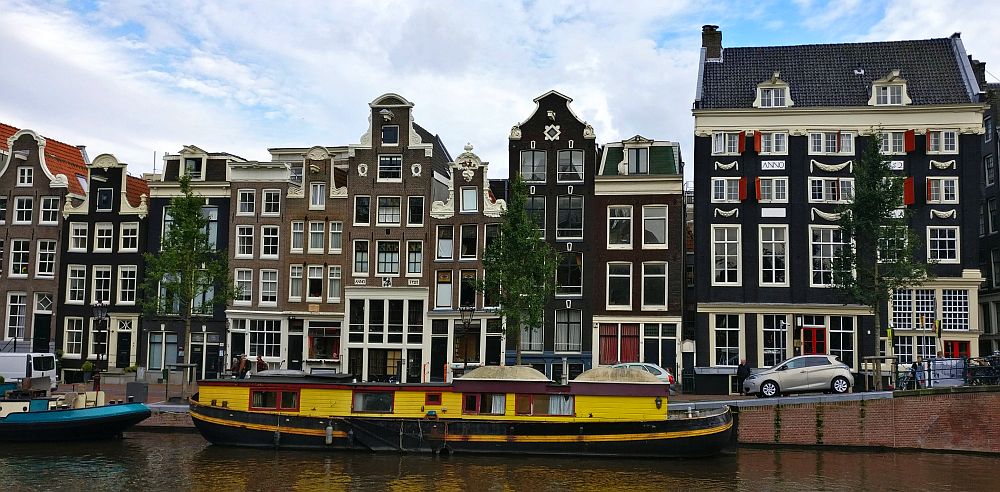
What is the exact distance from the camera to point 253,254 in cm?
5681

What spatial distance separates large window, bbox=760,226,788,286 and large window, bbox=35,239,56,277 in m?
41.6

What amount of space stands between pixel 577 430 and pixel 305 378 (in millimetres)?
11054

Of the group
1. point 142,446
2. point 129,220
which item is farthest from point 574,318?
point 129,220

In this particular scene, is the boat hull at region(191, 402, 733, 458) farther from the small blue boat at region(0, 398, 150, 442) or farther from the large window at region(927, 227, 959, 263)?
the large window at region(927, 227, 959, 263)

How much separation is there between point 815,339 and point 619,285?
412 inches

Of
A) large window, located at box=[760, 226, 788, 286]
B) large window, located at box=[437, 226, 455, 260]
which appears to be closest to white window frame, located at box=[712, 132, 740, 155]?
large window, located at box=[760, 226, 788, 286]

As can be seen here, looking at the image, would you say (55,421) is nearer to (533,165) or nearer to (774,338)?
(533,165)

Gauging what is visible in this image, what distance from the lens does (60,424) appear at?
3953cm

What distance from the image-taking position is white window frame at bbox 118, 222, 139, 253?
5859 cm

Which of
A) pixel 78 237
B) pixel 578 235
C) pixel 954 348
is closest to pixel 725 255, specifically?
pixel 578 235

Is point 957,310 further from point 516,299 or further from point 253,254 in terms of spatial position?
point 253,254

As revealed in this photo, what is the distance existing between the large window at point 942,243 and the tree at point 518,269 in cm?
2012

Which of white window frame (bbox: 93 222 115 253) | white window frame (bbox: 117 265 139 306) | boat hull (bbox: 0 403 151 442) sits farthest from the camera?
white window frame (bbox: 93 222 115 253)

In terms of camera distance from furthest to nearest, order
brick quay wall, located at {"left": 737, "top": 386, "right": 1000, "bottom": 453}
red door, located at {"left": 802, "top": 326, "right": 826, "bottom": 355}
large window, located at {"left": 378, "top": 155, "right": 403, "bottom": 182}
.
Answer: large window, located at {"left": 378, "top": 155, "right": 403, "bottom": 182} → red door, located at {"left": 802, "top": 326, "right": 826, "bottom": 355} → brick quay wall, located at {"left": 737, "top": 386, "right": 1000, "bottom": 453}
